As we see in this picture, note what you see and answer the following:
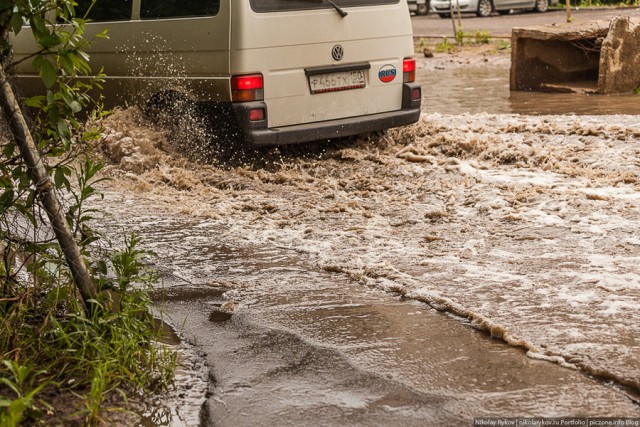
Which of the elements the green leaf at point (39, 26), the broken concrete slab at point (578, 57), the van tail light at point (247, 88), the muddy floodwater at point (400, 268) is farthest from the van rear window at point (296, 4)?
the broken concrete slab at point (578, 57)

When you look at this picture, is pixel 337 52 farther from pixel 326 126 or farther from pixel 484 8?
pixel 484 8

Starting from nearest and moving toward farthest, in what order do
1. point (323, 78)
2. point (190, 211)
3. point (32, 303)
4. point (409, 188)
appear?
point (32, 303)
point (190, 211)
point (409, 188)
point (323, 78)

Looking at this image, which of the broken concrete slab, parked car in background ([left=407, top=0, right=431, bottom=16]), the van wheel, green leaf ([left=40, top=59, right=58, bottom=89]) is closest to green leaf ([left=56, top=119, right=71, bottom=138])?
green leaf ([left=40, top=59, right=58, bottom=89])

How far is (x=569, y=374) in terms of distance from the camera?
3969 mm

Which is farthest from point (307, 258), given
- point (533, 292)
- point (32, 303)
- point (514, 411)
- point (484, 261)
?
point (514, 411)

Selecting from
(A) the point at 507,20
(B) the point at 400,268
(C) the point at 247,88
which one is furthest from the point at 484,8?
(B) the point at 400,268

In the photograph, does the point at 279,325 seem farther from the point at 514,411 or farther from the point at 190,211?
the point at 190,211

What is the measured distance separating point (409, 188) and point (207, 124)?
1.89 meters

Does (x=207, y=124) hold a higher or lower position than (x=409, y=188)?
higher

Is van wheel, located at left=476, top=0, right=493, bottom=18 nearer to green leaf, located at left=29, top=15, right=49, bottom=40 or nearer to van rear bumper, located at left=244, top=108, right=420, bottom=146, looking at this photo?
van rear bumper, located at left=244, top=108, right=420, bottom=146

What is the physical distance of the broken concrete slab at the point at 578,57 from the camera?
42.9 feet

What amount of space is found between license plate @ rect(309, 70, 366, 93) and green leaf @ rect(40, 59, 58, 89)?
15.2 ft

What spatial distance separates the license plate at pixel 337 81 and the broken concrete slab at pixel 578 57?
5376 millimetres

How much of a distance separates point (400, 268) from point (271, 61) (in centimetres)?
316
